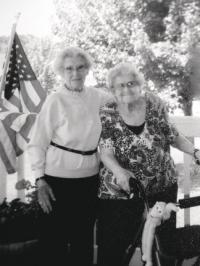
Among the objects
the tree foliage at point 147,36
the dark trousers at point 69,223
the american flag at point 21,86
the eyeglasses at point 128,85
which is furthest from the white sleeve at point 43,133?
the tree foliage at point 147,36

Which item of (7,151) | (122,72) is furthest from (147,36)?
(122,72)

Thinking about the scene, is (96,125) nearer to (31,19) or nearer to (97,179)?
(97,179)

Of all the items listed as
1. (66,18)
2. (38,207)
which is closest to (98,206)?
(38,207)

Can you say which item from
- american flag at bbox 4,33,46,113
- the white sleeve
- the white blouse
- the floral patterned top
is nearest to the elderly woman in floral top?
the floral patterned top

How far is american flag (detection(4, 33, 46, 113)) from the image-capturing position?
285 cm

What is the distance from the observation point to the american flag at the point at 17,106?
2.68m

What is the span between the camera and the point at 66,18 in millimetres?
13469

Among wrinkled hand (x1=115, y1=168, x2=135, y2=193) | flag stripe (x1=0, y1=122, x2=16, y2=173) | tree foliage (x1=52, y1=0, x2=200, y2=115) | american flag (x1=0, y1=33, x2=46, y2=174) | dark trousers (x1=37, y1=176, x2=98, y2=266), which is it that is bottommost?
dark trousers (x1=37, y1=176, x2=98, y2=266)

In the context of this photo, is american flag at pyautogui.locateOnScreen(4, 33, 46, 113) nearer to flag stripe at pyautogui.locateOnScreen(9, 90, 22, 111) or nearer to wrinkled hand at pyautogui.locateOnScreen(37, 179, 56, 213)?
flag stripe at pyautogui.locateOnScreen(9, 90, 22, 111)

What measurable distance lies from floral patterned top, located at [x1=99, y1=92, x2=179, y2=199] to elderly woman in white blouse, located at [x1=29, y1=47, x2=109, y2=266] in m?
0.12

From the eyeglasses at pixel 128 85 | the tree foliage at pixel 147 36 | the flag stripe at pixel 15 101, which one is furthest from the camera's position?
the tree foliage at pixel 147 36

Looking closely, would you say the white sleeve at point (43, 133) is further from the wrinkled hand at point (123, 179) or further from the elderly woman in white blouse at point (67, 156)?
the wrinkled hand at point (123, 179)

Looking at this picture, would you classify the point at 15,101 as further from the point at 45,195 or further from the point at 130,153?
the point at 130,153

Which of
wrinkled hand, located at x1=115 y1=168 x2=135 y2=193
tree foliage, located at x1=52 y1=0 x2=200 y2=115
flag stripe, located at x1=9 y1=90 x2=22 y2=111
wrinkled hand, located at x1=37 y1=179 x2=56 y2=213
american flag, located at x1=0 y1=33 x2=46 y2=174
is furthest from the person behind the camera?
tree foliage, located at x1=52 y1=0 x2=200 y2=115
